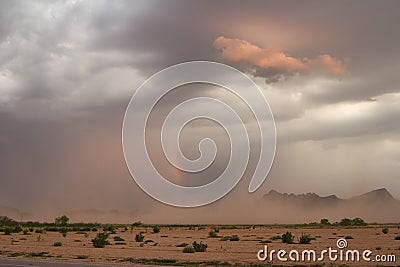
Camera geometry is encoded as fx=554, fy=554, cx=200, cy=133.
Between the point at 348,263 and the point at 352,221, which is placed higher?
the point at 352,221

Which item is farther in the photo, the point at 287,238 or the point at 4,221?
the point at 4,221

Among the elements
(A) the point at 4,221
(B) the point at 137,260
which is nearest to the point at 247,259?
(B) the point at 137,260

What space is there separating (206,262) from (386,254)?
1445 cm

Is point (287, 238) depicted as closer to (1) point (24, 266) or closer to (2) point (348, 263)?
(2) point (348, 263)

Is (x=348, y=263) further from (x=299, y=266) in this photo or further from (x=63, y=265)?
(x=63, y=265)

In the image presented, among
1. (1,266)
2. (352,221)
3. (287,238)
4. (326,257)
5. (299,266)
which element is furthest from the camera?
(352,221)

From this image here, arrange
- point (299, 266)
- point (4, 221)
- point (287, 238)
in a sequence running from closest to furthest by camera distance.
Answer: point (299, 266) < point (287, 238) < point (4, 221)

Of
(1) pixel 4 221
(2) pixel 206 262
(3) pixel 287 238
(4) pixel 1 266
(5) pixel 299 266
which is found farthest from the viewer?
(1) pixel 4 221

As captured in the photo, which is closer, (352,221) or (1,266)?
(1,266)

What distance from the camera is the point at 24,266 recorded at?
3027 cm

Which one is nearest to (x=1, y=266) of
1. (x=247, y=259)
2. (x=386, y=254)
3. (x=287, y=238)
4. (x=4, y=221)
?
(x=247, y=259)

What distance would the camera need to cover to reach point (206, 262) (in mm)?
36812

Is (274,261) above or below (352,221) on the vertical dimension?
below

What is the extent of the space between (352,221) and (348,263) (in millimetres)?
142445
